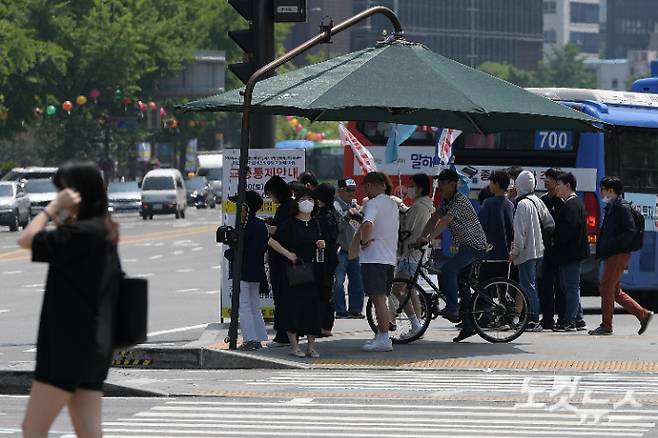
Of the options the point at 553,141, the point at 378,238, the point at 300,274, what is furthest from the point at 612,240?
the point at 553,141

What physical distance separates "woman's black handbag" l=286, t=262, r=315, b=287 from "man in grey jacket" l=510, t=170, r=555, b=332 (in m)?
3.12

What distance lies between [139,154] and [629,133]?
306ft

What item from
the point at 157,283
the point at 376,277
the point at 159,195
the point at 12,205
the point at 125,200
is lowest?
the point at 125,200

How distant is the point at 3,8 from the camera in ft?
212

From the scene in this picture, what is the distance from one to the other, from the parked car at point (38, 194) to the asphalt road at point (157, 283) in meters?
1.27

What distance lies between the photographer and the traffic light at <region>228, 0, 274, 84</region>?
704 inches

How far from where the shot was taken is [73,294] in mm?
8008

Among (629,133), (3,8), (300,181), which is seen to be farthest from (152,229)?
(300,181)

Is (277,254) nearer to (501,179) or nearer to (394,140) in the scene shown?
(501,179)

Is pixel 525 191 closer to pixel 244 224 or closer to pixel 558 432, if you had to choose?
pixel 244 224

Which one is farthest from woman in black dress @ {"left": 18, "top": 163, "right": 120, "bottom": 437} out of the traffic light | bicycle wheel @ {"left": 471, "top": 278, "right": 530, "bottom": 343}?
the traffic light

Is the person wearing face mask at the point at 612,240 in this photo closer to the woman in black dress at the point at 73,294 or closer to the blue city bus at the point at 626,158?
the blue city bus at the point at 626,158

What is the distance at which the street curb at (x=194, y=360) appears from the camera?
50.6 feet

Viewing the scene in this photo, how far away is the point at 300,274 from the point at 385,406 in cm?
297
